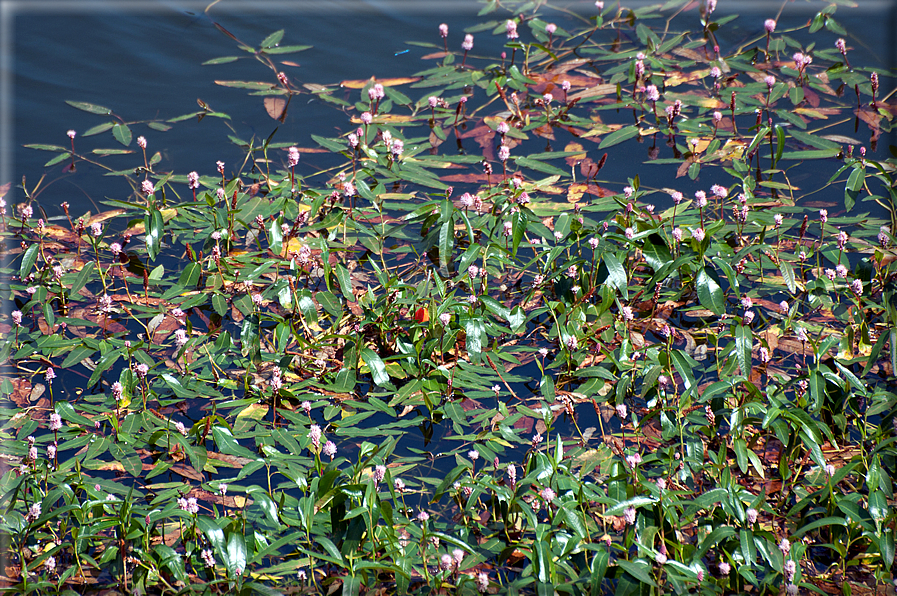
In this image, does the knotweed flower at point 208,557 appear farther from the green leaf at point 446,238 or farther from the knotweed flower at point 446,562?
the green leaf at point 446,238

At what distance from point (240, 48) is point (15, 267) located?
240cm

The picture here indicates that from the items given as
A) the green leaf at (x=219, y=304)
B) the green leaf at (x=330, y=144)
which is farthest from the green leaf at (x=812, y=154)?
the green leaf at (x=219, y=304)

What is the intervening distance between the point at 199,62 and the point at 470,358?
10.6 feet

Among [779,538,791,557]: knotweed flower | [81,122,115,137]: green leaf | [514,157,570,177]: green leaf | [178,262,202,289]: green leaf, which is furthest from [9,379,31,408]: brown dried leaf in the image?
[779,538,791,557]: knotweed flower

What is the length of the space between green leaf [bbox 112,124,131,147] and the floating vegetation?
57mm

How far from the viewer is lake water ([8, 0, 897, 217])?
404 cm

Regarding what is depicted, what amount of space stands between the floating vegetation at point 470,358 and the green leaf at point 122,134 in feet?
0.19

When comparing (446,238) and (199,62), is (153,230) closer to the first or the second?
(446,238)

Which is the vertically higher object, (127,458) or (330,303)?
(330,303)

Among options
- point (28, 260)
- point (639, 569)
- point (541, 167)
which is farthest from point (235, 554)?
point (541, 167)

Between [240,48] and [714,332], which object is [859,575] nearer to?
[714,332]

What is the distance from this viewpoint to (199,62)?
497 centimetres

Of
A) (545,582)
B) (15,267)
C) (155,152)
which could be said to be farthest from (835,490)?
(155,152)

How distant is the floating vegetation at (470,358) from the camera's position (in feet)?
7.01
